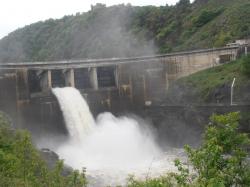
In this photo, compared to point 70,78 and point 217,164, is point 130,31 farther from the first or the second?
point 217,164

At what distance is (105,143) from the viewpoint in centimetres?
3600

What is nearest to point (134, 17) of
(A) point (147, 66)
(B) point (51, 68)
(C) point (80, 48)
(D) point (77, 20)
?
(C) point (80, 48)

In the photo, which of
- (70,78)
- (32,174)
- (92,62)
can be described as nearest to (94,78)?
(92,62)

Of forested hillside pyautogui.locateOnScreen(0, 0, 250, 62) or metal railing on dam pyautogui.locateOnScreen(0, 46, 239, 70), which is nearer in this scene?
metal railing on dam pyautogui.locateOnScreen(0, 46, 239, 70)

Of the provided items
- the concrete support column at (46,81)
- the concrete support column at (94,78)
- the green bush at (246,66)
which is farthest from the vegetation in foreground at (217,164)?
the concrete support column at (94,78)

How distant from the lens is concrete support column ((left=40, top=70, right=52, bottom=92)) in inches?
1447

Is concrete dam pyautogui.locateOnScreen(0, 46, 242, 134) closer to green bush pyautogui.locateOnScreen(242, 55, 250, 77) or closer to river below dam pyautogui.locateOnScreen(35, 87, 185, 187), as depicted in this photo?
river below dam pyautogui.locateOnScreen(35, 87, 185, 187)

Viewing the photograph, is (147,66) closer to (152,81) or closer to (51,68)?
(152,81)

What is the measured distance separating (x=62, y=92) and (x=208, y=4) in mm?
36737

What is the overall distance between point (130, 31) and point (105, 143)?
38147 millimetres

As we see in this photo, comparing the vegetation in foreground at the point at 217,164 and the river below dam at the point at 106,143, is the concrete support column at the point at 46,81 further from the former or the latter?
the vegetation in foreground at the point at 217,164

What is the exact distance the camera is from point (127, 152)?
35.4 metres

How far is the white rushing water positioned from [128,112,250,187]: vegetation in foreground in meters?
19.2

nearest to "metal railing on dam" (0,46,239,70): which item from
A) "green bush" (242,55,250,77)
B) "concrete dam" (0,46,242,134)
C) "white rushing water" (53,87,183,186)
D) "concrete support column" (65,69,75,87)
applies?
"concrete dam" (0,46,242,134)
